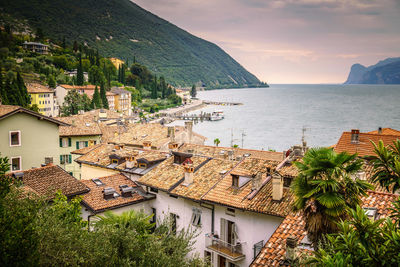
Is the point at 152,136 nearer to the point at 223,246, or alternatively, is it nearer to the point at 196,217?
the point at 196,217

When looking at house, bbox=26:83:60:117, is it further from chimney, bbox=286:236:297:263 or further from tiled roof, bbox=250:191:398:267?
chimney, bbox=286:236:297:263

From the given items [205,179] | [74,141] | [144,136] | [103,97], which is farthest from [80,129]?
[103,97]

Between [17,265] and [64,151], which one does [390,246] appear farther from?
[64,151]

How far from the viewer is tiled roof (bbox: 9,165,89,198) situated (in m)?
20.4

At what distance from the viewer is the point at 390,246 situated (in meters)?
7.74

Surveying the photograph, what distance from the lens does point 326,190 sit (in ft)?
36.1

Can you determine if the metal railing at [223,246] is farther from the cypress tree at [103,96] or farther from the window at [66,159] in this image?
the cypress tree at [103,96]

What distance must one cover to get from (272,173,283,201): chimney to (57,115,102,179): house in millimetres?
29615

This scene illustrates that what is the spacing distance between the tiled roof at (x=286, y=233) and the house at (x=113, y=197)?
10487 millimetres

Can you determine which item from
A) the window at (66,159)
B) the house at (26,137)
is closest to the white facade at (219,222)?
the house at (26,137)

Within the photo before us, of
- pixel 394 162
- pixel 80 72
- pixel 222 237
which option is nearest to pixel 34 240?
pixel 394 162

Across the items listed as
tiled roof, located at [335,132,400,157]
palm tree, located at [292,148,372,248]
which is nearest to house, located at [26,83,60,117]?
tiled roof, located at [335,132,400,157]

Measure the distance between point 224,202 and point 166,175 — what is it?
6605 millimetres

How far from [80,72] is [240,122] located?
6560 centimetres
